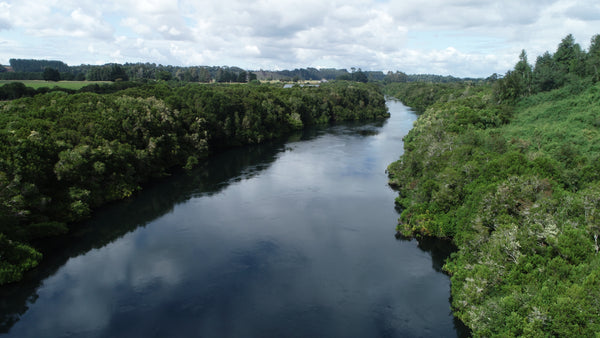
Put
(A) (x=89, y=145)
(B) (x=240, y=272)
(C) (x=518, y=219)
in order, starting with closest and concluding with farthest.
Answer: (C) (x=518, y=219), (B) (x=240, y=272), (A) (x=89, y=145)

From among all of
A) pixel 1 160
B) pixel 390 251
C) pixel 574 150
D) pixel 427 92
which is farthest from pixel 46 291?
pixel 427 92

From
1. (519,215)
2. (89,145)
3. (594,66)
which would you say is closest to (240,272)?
(519,215)

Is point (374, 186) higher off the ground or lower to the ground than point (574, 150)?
lower

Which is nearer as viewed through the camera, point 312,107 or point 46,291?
point 46,291

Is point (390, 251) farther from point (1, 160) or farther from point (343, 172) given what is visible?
point (1, 160)

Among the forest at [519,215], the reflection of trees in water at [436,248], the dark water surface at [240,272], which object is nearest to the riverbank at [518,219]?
the forest at [519,215]

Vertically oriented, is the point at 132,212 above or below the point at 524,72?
below

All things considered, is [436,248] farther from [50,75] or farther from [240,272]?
[50,75]
